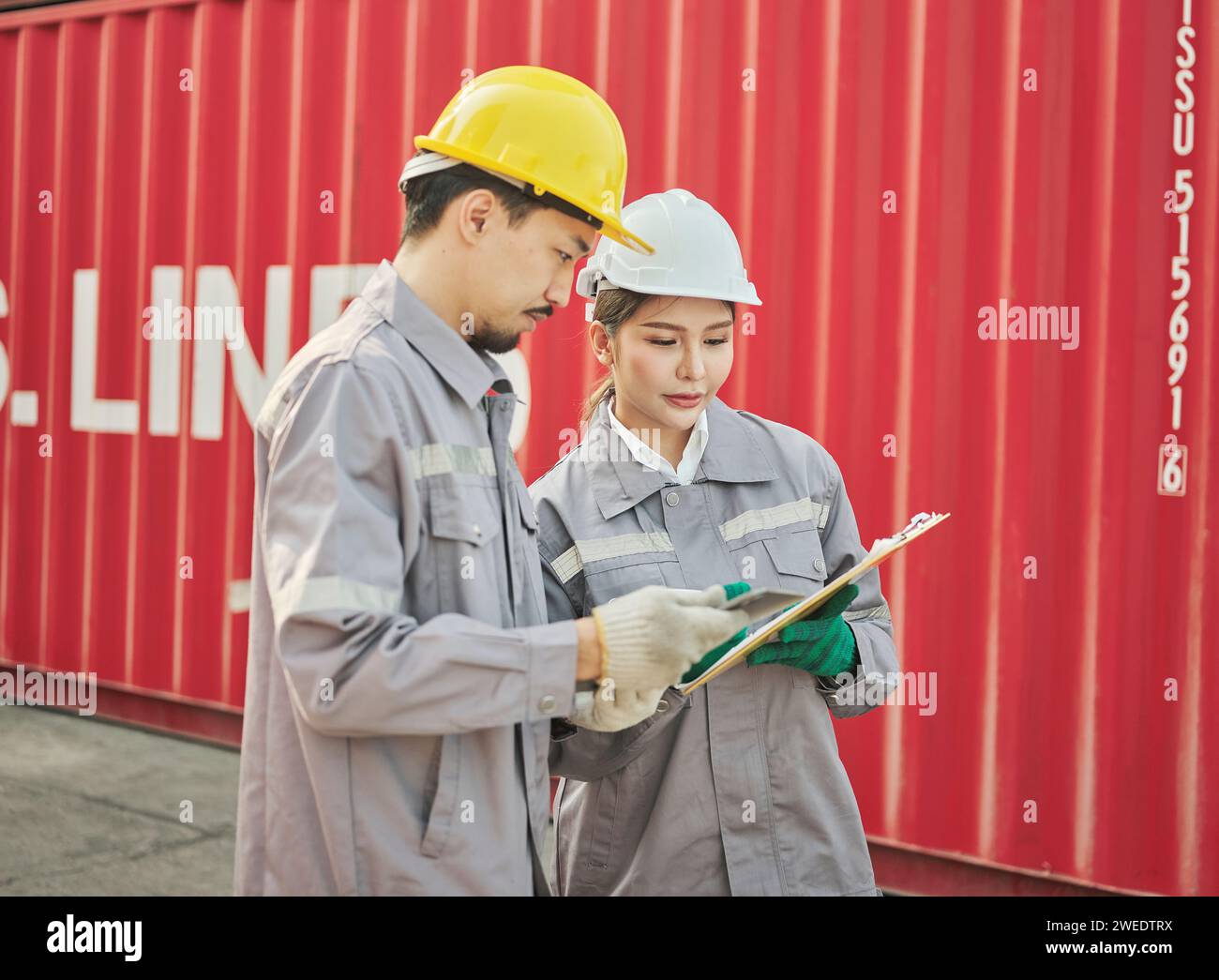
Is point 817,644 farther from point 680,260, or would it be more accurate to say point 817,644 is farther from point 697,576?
point 680,260

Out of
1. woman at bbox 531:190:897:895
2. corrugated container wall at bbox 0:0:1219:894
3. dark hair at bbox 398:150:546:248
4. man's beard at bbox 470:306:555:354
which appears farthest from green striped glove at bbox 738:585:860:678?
Answer: corrugated container wall at bbox 0:0:1219:894

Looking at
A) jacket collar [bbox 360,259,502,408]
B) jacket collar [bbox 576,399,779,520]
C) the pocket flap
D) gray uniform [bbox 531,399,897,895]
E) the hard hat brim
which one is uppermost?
the hard hat brim

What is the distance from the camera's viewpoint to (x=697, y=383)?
199 centimetres

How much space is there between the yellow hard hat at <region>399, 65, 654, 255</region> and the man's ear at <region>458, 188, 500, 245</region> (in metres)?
0.04

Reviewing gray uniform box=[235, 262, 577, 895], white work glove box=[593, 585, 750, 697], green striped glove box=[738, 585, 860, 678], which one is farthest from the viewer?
green striped glove box=[738, 585, 860, 678]

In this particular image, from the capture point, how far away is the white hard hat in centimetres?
197

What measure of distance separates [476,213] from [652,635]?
23.4 inches

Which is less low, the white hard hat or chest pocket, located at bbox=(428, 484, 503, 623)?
the white hard hat

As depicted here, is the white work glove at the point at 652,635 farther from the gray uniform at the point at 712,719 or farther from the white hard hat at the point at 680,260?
the white hard hat at the point at 680,260

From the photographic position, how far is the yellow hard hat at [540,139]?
1634mm

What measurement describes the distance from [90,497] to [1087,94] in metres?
4.60

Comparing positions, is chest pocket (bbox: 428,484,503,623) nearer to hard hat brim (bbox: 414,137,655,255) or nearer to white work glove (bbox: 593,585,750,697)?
white work glove (bbox: 593,585,750,697)
